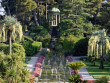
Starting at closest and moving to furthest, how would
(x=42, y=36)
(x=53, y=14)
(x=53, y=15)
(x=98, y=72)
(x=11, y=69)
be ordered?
(x=11, y=69), (x=98, y=72), (x=53, y=14), (x=53, y=15), (x=42, y=36)

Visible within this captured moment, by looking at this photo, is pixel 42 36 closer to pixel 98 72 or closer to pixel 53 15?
pixel 53 15

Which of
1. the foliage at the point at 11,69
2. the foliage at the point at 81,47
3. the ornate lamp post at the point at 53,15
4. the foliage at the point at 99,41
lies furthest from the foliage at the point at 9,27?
the ornate lamp post at the point at 53,15

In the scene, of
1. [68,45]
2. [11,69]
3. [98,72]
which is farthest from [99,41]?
[11,69]

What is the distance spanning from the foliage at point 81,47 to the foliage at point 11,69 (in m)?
19.8

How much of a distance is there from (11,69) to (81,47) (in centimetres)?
2096

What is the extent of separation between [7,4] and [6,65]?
30526mm

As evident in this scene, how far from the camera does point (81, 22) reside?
39.2m

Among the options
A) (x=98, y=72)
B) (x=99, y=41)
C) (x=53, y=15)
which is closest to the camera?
(x=98, y=72)

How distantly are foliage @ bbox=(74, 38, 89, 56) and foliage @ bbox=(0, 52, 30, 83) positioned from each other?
19770 mm

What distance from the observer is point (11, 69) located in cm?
1302

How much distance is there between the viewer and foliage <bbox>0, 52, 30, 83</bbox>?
12977mm

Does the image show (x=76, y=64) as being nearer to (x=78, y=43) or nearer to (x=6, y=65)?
(x=6, y=65)

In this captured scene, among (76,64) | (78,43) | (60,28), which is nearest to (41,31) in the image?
(60,28)

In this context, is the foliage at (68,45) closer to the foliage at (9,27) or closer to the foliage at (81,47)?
the foliage at (81,47)
